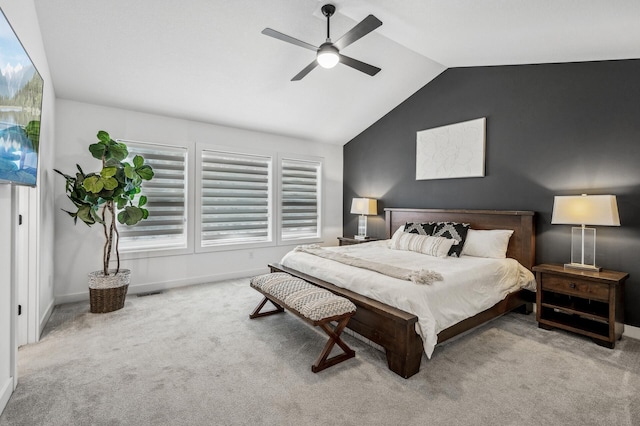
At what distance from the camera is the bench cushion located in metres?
2.31

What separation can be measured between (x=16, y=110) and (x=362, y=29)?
7.66 ft

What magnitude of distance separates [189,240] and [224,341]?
229 centimetres

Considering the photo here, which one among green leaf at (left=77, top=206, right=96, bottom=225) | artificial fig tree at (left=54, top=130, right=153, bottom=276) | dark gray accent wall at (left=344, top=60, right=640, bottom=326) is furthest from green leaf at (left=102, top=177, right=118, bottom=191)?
dark gray accent wall at (left=344, top=60, right=640, bottom=326)

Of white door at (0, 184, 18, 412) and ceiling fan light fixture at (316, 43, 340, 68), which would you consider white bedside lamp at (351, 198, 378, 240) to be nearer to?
ceiling fan light fixture at (316, 43, 340, 68)

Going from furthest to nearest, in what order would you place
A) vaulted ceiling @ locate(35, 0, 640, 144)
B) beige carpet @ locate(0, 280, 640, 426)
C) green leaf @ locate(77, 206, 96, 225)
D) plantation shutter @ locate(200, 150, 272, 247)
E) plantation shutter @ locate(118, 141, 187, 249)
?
plantation shutter @ locate(200, 150, 272, 247) → plantation shutter @ locate(118, 141, 187, 249) → green leaf @ locate(77, 206, 96, 225) → vaulted ceiling @ locate(35, 0, 640, 144) → beige carpet @ locate(0, 280, 640, 426)

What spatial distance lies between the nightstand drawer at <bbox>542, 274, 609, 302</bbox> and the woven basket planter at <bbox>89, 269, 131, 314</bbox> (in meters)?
4.63

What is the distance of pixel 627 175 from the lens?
300cm

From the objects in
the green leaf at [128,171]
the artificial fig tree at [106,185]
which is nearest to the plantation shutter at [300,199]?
the artificial fig tree at [106,185]

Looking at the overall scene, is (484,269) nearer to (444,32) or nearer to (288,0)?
(444,32)

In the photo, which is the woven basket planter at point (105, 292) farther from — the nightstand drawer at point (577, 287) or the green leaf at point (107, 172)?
the nightstand drawer at point (577, 287)

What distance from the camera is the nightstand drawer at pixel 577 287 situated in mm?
2740

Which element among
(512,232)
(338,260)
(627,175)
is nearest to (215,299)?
(338,260)

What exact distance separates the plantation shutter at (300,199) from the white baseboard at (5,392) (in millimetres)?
3960

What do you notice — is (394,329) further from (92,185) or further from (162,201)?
(162,201)
